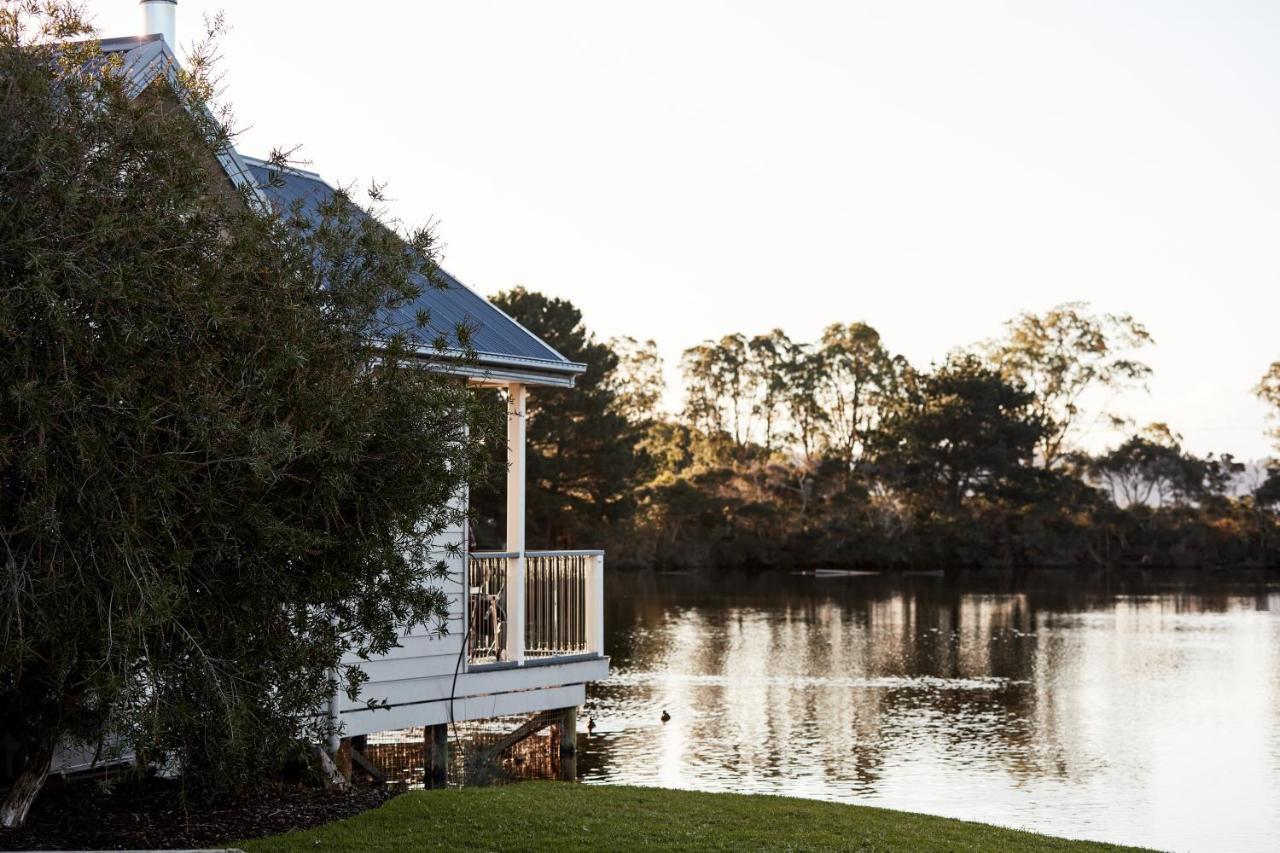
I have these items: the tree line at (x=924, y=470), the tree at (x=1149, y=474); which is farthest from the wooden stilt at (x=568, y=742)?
the tree at (x=1149, y=474)

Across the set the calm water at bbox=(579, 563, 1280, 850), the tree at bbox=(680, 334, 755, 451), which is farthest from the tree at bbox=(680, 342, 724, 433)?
the calm water at bbox=(579, 563, 1280, 850)

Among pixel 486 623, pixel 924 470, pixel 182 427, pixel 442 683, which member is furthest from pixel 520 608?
pixel 924 470

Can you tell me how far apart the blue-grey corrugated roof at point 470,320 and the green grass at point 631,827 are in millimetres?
3831

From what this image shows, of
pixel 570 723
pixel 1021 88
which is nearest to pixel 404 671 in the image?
pixel 570 723

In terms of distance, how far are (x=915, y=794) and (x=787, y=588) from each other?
137 feet

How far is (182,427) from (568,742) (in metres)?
10.2

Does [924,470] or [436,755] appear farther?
[924,470]

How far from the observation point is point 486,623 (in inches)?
556

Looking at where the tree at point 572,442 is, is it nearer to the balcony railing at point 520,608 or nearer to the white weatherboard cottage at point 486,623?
the balcony railing at point 520,608

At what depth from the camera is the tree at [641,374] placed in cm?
8231

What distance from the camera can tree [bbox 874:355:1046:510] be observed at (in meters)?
74.8

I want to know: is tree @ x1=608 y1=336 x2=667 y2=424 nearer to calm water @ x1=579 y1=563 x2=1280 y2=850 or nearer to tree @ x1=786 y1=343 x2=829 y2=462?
tree @ x1=786 y1=343 x2=829 y2=462

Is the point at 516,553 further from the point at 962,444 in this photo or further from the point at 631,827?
the point at 962,444

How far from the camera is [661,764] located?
1748cm
